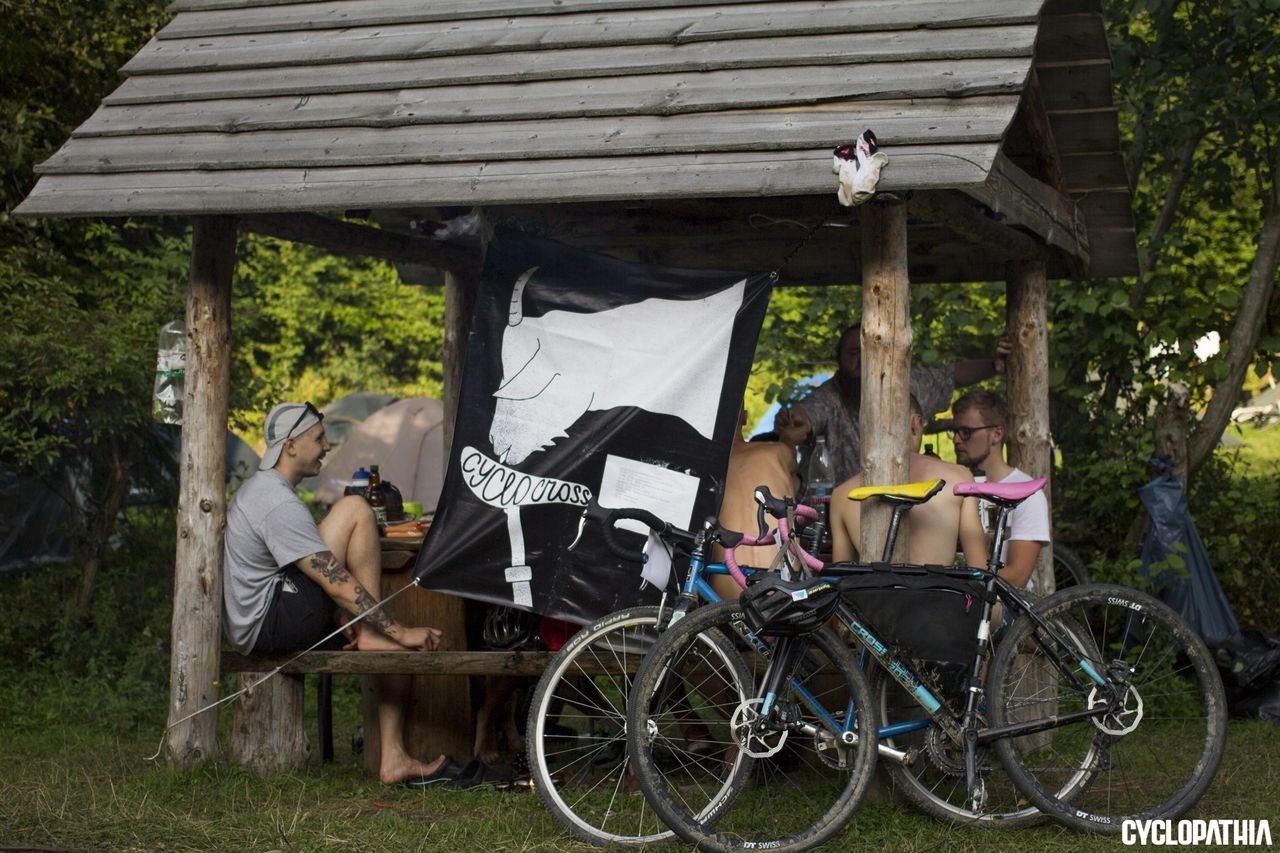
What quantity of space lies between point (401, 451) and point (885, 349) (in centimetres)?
1199

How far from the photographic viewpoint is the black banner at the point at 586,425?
601 cm

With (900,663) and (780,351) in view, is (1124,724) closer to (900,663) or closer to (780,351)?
(900,663)

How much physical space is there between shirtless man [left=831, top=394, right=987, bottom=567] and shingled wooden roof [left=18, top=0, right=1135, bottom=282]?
1.11 meters

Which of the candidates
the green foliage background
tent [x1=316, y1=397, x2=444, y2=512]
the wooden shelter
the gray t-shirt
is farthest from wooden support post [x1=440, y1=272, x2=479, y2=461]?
tent [x1=316, y1=397, x2=444, y2=512]

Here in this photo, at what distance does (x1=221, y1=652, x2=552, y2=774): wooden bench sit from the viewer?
20.2 feet

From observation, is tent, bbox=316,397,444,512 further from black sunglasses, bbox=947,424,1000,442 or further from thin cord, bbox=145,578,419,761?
black sunglasses, bbox=947,424,1000,442

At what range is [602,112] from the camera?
19.9 feet

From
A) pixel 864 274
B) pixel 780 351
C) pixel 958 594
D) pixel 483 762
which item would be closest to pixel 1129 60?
pixel 780 351

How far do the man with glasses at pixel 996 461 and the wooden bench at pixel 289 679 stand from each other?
84.6 inches

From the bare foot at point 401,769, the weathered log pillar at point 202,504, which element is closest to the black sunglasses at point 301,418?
the weathered log pillar at point 202,504

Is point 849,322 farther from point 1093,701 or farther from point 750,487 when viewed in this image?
point 1093,701

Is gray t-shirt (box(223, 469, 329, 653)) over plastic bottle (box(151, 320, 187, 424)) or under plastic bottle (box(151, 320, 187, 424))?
under

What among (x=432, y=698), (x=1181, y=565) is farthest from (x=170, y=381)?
(x=1181, y=565)

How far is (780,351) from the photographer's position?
448 inches
